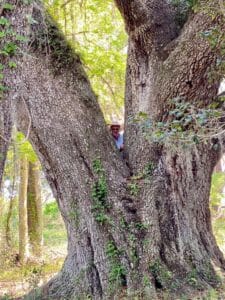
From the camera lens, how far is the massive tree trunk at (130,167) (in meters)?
4.05

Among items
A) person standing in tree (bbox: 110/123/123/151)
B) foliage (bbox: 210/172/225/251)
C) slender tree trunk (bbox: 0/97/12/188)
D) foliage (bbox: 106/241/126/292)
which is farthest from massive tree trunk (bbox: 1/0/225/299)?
foliage (bbox: 210/172/225/251)

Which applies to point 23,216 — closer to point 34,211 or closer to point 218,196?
point 34,211

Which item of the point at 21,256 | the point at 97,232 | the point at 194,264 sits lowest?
the point at 21,256

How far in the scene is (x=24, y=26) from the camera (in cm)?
243

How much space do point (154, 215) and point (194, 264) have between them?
0.73 m

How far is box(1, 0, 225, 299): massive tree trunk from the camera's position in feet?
13.3

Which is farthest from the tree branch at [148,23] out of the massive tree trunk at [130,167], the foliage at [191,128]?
the foliage at [191,128]

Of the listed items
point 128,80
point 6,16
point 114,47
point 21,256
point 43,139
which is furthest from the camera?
point 21,256

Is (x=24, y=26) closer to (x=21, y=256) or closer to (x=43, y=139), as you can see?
(x=43, y=139)

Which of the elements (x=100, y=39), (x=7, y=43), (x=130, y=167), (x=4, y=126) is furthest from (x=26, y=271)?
(x=7, y=43)

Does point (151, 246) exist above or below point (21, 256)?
above

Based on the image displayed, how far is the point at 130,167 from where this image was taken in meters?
4.46

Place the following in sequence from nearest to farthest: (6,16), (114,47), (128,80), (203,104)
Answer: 1. (6,16)
2. (203,104)
3. (128,80)
4. (114,47)

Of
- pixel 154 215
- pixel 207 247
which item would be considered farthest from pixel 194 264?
pixel 154 215
